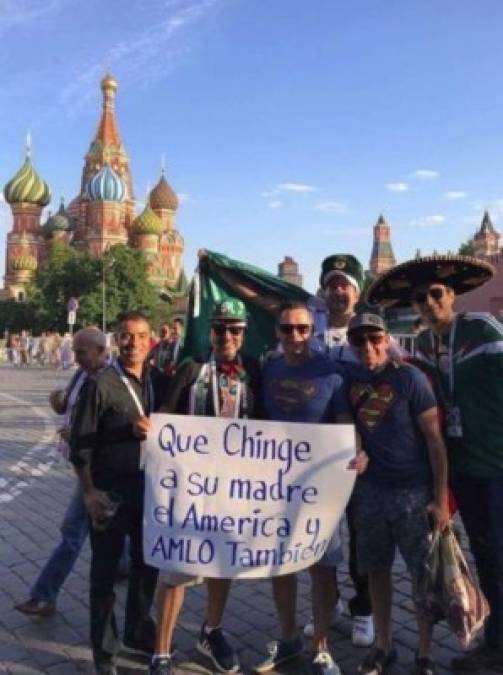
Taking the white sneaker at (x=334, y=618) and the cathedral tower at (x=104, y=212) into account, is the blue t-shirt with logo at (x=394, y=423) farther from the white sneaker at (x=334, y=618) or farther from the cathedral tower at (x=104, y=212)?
the cathedral tower at (x=104, y=212)

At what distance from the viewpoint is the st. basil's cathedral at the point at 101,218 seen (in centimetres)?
7175

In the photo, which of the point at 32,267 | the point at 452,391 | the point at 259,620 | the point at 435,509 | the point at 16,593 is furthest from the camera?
the point at 32,267

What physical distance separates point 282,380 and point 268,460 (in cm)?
42

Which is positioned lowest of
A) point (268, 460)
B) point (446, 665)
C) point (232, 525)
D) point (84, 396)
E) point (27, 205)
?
point (446, 665)

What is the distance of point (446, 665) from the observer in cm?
387

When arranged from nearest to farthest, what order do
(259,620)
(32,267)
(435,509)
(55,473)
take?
(435,509) < (259,620) < (55,473) < (32,267)

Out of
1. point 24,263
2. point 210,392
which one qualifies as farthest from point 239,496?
point 24,263

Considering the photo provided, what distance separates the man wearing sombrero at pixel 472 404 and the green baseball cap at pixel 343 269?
29cm

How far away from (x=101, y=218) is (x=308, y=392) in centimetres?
7100

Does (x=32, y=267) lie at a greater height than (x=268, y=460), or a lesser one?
greater

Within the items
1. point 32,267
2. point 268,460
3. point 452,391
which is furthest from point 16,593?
point 32,267

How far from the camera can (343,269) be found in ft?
13.9

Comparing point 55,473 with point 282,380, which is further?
point 55,473

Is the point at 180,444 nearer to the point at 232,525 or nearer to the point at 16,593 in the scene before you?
the point at 232,525
